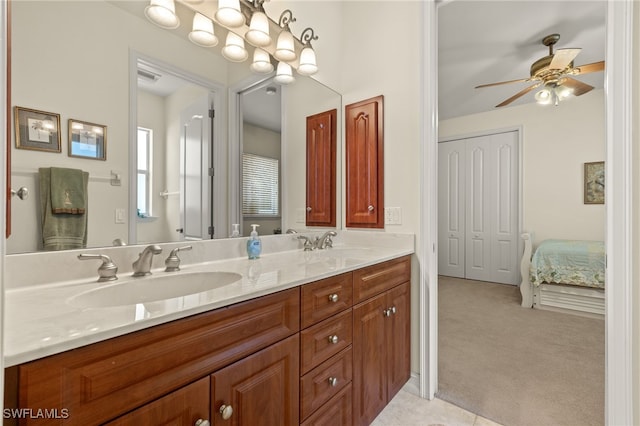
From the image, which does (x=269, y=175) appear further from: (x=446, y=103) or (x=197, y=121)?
(x=446, y=103)

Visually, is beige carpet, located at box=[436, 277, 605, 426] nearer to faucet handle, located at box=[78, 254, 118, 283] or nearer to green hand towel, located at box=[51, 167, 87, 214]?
faucet handle, located at box=[78, 254, 118, 283]

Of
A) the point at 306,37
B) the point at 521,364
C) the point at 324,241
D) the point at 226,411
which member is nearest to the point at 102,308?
the point at 226,411

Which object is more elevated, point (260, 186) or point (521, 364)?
point (260, 186)

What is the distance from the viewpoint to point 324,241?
195cm


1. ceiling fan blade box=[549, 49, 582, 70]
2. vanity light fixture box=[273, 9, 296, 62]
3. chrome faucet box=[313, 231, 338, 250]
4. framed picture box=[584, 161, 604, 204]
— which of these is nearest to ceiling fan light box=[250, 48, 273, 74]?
vanity light fixture box=[273, 9, 296, 62]

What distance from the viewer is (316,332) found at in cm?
109

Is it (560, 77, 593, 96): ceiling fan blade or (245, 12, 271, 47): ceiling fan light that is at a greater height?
(560, 77, 593, 96): ceiling fan blade

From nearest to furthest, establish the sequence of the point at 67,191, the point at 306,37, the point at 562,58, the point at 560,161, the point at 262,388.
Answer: the point at 262,388 → the point at 67,191 → the point at 306,37 → the point at 562,58 → the point at 560,161

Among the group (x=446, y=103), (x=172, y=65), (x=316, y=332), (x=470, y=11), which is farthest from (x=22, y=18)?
(x=446, y=103)

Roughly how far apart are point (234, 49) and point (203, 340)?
4.60 ft

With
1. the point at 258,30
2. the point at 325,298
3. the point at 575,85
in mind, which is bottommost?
the point at 325,298

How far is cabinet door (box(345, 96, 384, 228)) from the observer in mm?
1970

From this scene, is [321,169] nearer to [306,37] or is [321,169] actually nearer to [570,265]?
[306,37]

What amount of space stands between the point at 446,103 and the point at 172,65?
159 inches
